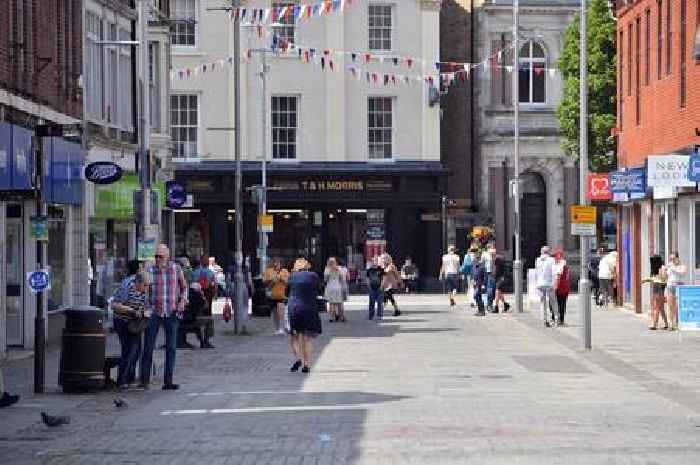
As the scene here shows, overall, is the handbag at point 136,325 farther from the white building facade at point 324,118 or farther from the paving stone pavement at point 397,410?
the white building facade at point 324,118

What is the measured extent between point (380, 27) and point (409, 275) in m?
9.72

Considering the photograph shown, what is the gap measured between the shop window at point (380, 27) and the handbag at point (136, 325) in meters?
41.5

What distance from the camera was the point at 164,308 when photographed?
21547mm

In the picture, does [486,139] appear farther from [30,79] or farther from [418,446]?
[418,446]

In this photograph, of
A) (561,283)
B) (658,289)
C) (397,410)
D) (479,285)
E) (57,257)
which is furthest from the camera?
(479,285)

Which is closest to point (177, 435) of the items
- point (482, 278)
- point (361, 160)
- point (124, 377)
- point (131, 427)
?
point (131, 427)

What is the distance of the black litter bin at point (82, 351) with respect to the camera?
20859mm

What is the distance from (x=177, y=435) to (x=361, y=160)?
46179mm

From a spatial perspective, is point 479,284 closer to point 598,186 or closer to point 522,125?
point 598,186

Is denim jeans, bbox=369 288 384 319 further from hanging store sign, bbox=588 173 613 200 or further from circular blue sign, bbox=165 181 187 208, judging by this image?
circular blue sign, bbox=165 181 187 208

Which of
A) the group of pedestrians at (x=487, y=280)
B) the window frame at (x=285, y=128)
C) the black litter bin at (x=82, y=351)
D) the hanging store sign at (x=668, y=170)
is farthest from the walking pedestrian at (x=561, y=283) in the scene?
the window frame at (x=285, y=128)

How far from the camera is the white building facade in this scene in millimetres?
61219

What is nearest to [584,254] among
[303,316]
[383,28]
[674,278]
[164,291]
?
[674,278]

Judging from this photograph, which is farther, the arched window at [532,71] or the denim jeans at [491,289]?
the arched window at [532,71]
